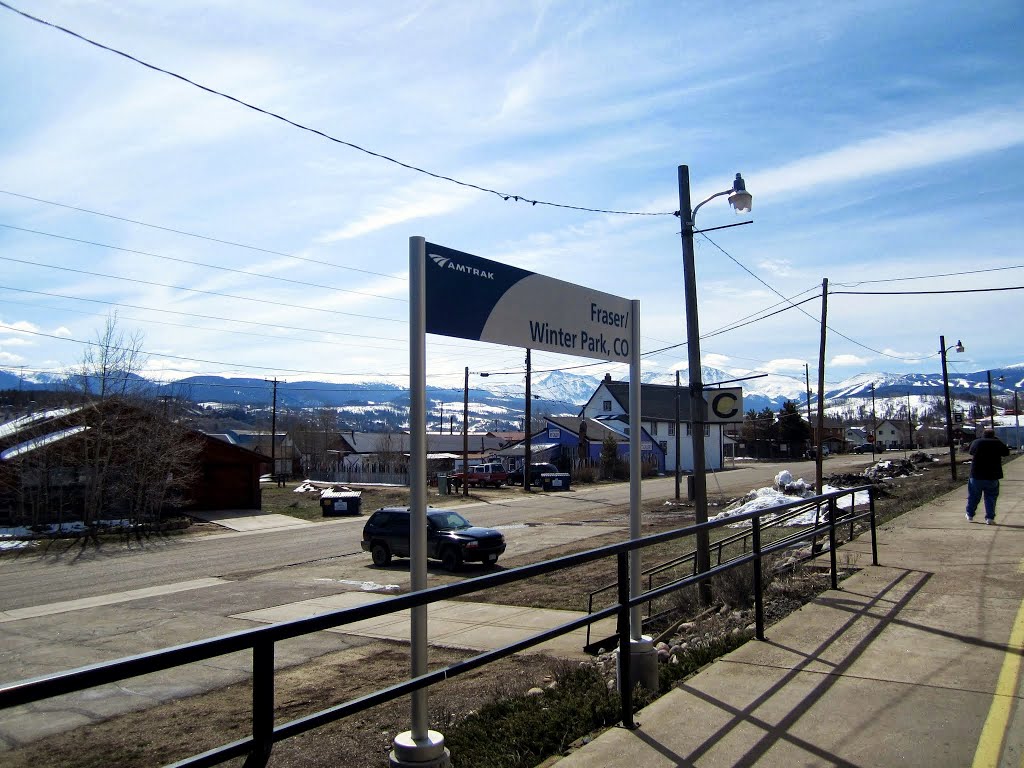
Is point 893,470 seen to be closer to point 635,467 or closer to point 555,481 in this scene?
point 555,481

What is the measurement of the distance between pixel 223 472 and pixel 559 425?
123 ft

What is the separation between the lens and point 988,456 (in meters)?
13.7

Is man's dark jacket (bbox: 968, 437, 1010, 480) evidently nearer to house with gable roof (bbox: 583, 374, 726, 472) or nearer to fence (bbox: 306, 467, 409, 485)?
fence (bbox: 306, 467, 409, 485)

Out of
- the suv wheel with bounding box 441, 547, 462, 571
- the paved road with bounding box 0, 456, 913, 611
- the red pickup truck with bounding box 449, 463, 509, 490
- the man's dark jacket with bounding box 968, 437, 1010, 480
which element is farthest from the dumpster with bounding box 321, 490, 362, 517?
the man's dark jacket with bounding box 968, 437, 1010, 480

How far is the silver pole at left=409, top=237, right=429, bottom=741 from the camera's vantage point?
4102 mm

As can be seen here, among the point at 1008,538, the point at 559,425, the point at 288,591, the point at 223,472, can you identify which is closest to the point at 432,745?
the point at 1008,538

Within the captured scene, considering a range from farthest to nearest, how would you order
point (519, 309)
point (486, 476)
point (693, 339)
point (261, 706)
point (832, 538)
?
point (486, 476) → point (693, 339) → point (832, 538) → point (519, 309) → point (261, 706)

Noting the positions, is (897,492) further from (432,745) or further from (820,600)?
(432,745)

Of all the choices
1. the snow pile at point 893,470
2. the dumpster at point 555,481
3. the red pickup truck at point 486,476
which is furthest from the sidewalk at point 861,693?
the red pickup truck at point 486,476

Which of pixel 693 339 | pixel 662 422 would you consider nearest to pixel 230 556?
pixel 693 339

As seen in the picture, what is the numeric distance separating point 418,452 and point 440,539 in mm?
16075

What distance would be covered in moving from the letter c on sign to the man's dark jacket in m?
5.23

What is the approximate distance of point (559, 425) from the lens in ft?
241

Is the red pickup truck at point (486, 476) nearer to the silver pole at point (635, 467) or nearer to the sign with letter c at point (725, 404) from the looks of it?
the sign with letter c at point (725, 404)
